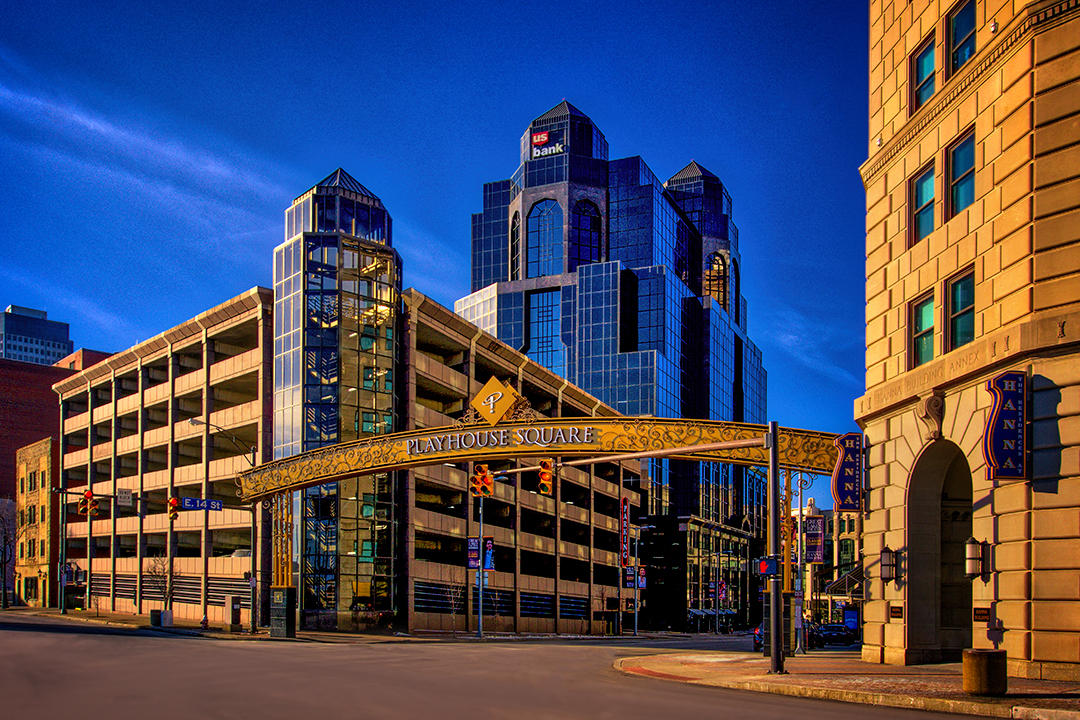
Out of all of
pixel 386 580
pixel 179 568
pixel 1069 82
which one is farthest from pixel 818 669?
pixel 179 568

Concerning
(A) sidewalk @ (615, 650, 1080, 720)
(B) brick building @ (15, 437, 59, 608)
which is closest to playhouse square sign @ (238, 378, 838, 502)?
(A) sidewalk @ (615, 650, 1080, 720)

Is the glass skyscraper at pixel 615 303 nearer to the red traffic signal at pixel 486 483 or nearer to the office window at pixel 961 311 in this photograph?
the red traffic signal at pixel 486 483

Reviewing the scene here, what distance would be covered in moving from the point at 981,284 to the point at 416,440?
21.4 m

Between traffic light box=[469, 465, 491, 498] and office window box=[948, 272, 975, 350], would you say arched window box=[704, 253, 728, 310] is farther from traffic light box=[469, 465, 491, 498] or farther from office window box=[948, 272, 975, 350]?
office window box=[948, 272, 975, 350]

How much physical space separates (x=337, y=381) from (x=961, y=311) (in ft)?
126

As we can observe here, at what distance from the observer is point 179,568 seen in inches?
2623

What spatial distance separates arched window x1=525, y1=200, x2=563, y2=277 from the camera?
443 feet

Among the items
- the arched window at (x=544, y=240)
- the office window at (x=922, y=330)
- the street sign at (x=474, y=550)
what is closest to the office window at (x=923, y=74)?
the office window at (x=922, y=330)

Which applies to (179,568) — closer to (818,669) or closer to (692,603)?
(818,669)

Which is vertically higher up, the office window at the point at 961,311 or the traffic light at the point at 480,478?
the office window at the point at 961,311

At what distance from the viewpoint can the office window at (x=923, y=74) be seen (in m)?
26.9

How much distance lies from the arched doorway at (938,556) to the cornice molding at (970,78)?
29.4 feet

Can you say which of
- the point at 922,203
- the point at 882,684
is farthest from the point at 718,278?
the point at 882,684

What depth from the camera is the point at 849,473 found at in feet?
94.5
